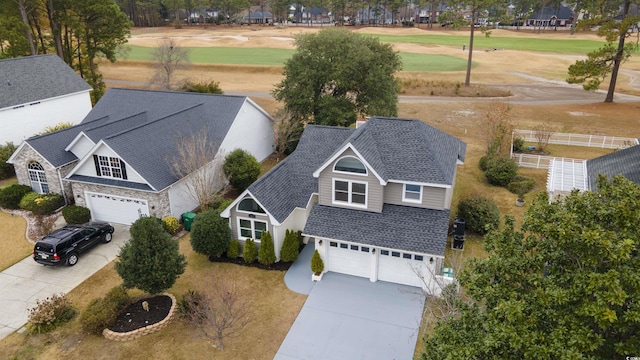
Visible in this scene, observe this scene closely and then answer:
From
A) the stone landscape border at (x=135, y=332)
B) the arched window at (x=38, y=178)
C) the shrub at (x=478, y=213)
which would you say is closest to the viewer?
→ the stone landscape border at (x=135, y=332)

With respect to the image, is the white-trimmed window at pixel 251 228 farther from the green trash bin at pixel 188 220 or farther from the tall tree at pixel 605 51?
the tall tree at pixel 605 51

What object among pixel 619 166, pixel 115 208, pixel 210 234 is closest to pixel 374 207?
pixel 210 234

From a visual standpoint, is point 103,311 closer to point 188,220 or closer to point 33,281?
point 33,281

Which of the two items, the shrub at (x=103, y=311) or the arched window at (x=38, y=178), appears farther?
the arched window at (x=38, y=178)

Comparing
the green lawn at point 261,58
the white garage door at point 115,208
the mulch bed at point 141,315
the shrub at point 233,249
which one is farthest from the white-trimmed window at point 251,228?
the green lawn at point 261,58

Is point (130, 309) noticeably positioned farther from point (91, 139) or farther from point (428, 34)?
point (428, 34)

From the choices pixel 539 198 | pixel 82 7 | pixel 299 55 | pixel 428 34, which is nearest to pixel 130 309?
pixel 539 198
